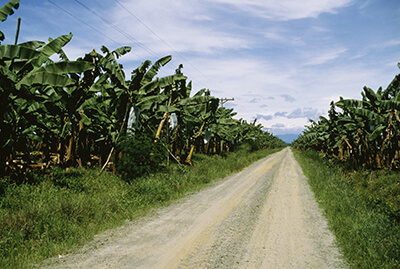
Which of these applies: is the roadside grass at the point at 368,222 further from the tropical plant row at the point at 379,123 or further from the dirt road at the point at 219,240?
the tropical plant row at the point at 379,123

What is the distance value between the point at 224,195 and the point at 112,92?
6727mm

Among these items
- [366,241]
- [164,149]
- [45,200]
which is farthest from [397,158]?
[45,200]

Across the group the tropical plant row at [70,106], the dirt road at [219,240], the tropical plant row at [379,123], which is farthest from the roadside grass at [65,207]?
the tropical plant row at [379,123]

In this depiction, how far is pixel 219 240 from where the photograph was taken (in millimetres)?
5777

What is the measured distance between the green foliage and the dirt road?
3.07m

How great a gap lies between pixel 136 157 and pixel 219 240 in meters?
6.53

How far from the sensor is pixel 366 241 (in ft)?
17.4

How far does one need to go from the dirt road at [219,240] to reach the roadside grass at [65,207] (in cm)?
46

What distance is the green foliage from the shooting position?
11.2m

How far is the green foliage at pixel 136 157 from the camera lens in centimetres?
1120

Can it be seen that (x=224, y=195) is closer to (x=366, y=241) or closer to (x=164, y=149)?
(x=164, y=149)

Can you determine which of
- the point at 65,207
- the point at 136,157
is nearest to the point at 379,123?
the point at 136,157

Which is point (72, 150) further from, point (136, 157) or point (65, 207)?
point (65, 207)

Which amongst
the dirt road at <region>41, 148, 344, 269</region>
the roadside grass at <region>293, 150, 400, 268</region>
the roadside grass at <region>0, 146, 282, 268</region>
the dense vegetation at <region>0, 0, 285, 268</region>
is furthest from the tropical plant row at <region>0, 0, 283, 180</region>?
the roadside grass at <region>293, 150, 400, 268</region>
